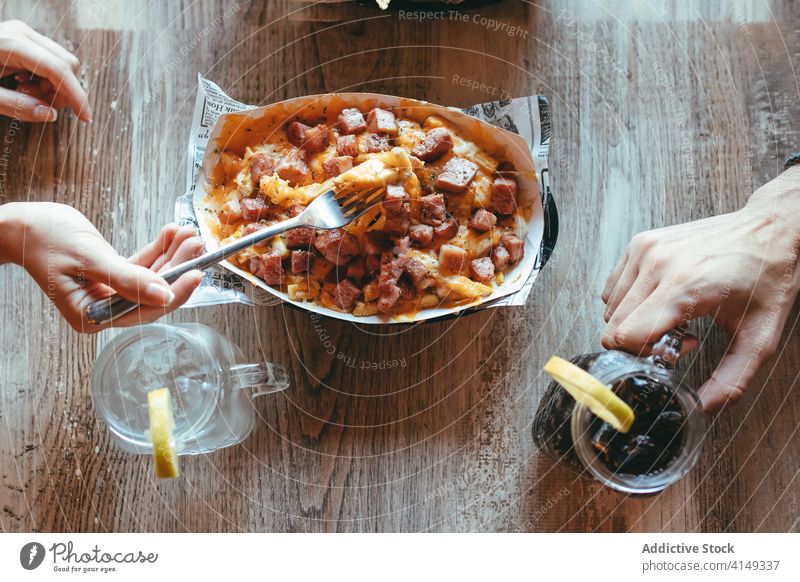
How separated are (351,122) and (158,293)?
334 mm

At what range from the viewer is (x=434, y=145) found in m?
0.89

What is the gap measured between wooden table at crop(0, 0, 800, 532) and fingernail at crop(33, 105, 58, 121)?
23mm

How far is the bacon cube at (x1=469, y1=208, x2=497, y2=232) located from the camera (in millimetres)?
894

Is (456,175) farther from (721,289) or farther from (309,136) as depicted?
(721,289)

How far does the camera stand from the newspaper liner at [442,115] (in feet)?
2.93

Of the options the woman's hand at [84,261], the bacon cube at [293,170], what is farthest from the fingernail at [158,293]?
the bacon cube at [293,170]

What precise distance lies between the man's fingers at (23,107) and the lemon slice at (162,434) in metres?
0.48

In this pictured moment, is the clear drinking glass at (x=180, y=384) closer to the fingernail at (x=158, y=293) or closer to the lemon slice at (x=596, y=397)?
the fingernail at (x=158, y=293)

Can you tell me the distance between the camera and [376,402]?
37.4 inches

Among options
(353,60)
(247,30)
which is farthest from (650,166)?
(247,30)

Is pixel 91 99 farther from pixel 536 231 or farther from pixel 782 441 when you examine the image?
pixel 782 441

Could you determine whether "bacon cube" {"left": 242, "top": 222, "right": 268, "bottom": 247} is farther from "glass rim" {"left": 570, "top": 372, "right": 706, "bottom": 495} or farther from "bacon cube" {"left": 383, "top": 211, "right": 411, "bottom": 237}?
"glass rim" {"left": 570, "top": 372, "right": 706, "bottom": 495}
